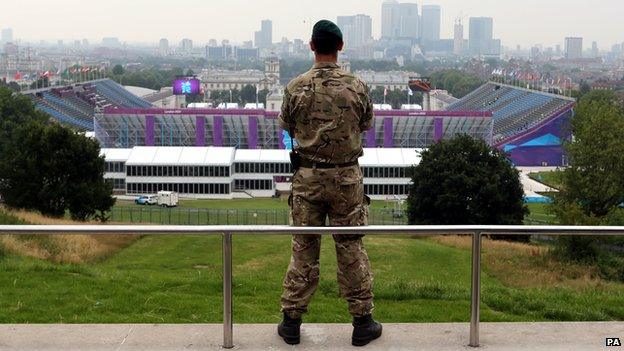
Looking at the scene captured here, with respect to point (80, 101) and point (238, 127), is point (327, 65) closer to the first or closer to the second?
point (238, 127)

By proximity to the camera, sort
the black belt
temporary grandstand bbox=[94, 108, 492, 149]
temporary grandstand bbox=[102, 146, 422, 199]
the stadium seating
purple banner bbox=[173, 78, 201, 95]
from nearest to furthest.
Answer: the black belt → temporary grandstand bbox=[102, 146, 422, 199] → temporary grandstand bbox=[94, 108, 492, 149] → the stadium seating → purple banner bbox=[173, 78, 201, 95]

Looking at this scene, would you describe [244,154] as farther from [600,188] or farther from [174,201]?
[600,188]

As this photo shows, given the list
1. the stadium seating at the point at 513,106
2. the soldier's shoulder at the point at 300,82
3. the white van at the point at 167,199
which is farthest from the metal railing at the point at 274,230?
the stadium seating at the point at 513,106

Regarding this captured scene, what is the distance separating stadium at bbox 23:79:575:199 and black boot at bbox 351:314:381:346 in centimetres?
4086

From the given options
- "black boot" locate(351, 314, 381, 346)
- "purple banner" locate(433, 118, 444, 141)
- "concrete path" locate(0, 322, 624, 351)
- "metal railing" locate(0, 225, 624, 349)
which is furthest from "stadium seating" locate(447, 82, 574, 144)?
"black boot" locate(351, 314, 381, 346)

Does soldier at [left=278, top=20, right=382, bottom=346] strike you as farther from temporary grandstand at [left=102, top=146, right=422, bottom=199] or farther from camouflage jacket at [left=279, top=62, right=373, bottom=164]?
temporary grandstand at [left=102, top=146, right=422, bottom=199]

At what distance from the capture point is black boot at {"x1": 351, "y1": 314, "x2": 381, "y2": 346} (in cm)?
466

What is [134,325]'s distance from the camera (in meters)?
5.02

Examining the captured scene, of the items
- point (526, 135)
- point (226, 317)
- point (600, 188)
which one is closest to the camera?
point (226, 317)

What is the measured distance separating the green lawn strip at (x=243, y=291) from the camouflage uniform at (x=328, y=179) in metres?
0.17

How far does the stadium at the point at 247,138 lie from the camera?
2119 inches

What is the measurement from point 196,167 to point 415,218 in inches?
909

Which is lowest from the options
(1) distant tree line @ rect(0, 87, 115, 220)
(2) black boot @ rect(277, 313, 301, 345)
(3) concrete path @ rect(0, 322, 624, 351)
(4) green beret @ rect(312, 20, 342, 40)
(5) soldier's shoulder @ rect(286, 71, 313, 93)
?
(1) distant tree line @ rect(0, 87, 115, 220)

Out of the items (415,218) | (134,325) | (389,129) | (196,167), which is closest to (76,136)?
(415,218)
